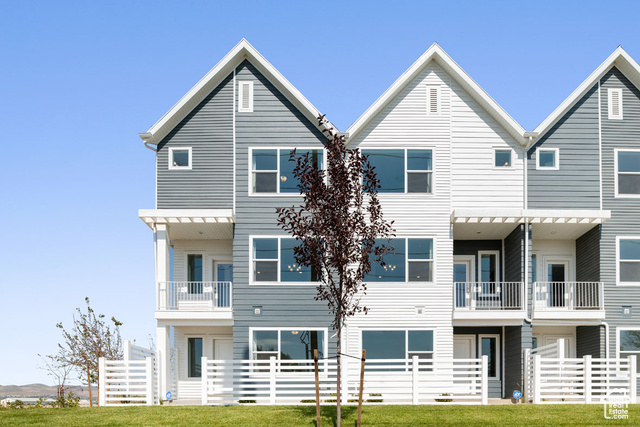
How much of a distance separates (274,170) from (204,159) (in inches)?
92.0

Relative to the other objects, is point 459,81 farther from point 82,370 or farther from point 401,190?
point 82,370

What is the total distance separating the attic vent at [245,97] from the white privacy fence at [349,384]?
8323mm

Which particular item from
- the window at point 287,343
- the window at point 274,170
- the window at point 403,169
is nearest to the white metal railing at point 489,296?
the window at point 403,169

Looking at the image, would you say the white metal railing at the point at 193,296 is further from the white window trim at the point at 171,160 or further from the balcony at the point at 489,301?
the balcony at the point at 489,301

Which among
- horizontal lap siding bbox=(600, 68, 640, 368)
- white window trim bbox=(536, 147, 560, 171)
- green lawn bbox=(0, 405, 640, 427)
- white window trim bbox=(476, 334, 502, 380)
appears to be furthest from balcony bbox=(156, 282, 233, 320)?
horizontal lap siding bbox=(600, 68, 640, 368)

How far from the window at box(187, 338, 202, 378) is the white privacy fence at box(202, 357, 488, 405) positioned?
2.25 meters

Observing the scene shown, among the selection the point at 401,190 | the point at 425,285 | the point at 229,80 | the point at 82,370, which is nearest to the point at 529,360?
the point at 425,285

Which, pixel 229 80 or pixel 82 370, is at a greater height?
pixel 229 80

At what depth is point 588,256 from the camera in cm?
2641

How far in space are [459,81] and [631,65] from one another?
5.73 m

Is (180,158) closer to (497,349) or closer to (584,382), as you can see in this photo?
(497,349)

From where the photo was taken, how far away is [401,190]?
84.0 feet

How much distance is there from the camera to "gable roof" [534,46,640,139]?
2573cm

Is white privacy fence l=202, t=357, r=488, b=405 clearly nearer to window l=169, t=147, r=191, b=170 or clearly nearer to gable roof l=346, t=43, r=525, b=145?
window l=169, t=147, r=191, b=170
